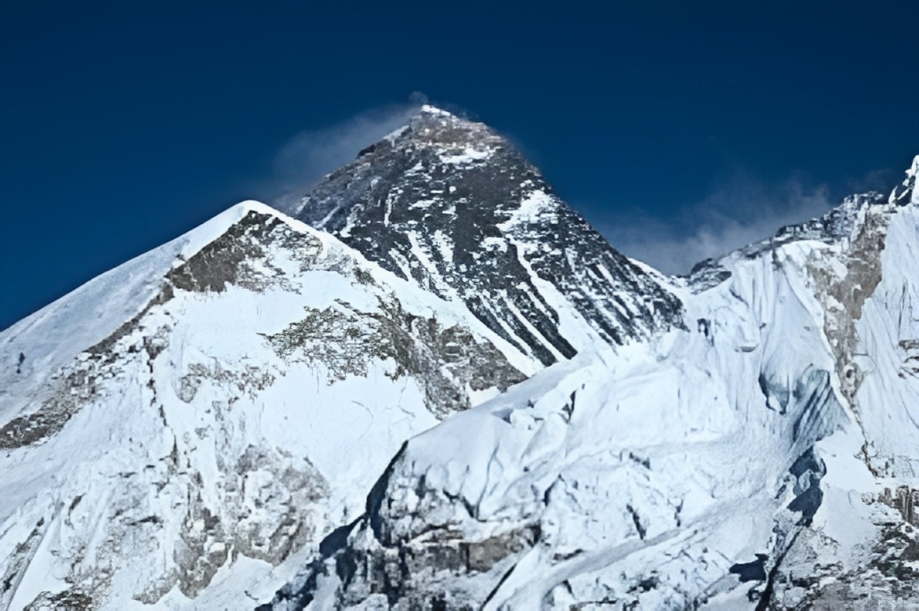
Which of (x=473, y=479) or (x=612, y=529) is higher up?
(x=473, y=479)

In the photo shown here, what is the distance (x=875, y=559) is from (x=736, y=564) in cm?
573

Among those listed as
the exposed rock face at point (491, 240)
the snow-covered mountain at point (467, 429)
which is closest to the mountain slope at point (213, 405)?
the snow-covered mountain at point (467, 429)

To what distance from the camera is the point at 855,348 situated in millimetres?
65125

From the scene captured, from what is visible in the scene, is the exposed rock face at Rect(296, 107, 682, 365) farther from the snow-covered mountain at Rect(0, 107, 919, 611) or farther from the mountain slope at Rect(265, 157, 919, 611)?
Answer: the mountain slope at Rect(265, 157, 919, 611)

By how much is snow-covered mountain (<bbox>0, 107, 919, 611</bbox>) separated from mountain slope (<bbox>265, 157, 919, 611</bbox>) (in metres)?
0.13

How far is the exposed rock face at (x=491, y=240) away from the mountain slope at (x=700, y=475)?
6.86 metres

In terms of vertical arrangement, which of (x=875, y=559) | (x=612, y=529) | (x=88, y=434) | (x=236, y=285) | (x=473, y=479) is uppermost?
(x=236, y=285)

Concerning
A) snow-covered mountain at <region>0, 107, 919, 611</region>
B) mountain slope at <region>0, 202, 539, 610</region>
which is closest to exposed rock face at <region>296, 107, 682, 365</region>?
snow-covered mountain at <region>0, 107, 919, 611</region>

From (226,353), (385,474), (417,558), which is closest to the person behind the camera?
(417,558)

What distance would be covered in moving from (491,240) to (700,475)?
29224mm

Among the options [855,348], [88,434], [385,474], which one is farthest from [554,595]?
[88,434]

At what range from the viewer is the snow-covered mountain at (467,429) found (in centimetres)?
5691

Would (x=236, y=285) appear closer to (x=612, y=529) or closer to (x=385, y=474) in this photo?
(x=385, y=474)

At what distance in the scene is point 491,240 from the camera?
8562cm
